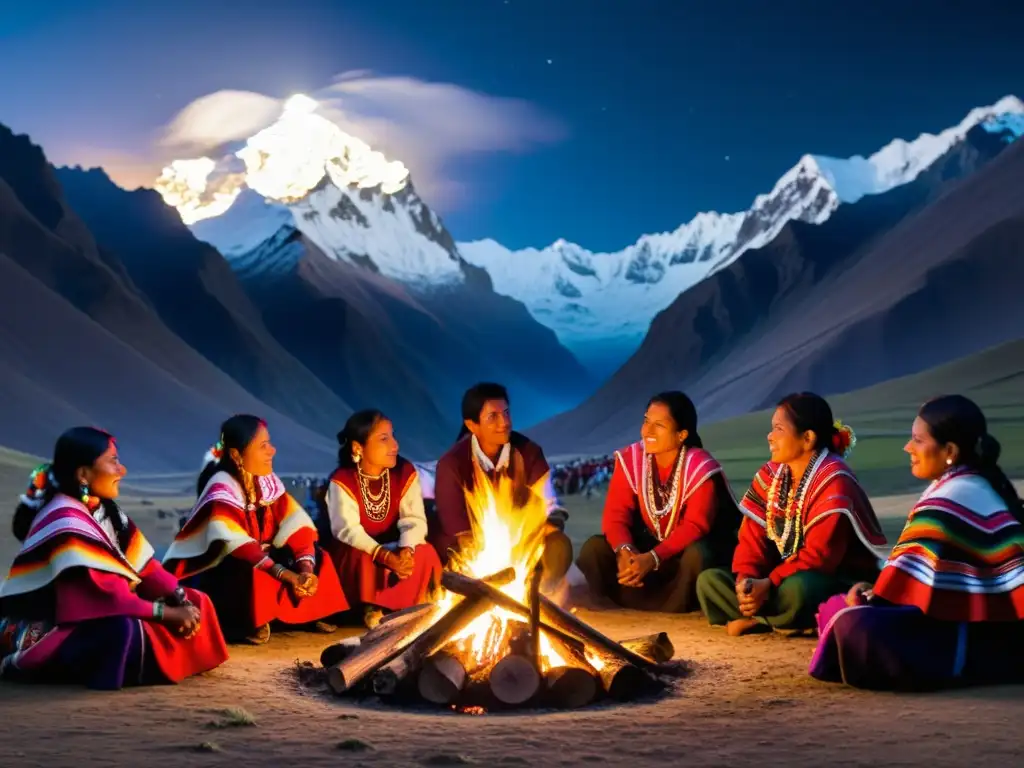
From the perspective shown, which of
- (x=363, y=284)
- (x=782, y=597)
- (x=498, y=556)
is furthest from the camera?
(x=363, y=284)

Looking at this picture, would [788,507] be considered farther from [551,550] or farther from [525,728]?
[525,728]

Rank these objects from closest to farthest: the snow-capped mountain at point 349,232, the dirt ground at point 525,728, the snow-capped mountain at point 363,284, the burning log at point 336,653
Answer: the dirt ground at point 525,728 < the burning log at point 336,653 < the snow-capped mountain at point 363,284 < the snow-capped mountain at point 349,232

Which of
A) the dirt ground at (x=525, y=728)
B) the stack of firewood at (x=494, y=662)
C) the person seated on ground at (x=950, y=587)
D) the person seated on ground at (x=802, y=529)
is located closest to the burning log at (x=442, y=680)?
the stack of firewood at (x=494, y=662)

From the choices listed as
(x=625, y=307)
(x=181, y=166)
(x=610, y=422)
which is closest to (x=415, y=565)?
(x=610, y=422)

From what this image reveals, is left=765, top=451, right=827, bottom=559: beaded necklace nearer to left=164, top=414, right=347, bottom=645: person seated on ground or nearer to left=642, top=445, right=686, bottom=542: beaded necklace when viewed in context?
left=642, top=445, right=686, bottom=542: beaded necklace

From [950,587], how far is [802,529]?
1.52m

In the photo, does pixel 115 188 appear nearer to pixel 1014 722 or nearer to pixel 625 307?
pixel 625 307

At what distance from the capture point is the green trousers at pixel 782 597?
623 centimetres

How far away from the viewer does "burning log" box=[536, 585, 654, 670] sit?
524 cm

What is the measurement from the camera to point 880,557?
20.6ft

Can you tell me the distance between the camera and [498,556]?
595cm

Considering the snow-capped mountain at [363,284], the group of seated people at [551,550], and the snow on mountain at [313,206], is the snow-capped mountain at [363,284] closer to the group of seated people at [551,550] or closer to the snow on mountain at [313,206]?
the snow on mountain at [313,206]

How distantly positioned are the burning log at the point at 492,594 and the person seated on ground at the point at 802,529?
1459 millimetres

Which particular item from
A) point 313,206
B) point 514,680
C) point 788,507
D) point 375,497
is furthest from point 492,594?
point 313,206
